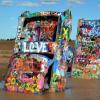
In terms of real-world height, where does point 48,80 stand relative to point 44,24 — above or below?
below

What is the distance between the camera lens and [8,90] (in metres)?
17.2

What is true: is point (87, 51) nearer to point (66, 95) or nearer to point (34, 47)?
point (34, 47)

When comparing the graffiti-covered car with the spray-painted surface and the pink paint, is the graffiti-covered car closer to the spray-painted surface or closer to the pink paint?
the pink paint

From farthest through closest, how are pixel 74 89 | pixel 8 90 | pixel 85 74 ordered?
pixel 85 74
pixel 74 89
pixel 8 90

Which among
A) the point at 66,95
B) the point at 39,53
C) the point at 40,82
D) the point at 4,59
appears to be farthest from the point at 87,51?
the point at 4,59

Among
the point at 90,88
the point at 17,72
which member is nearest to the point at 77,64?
the point at 90,88

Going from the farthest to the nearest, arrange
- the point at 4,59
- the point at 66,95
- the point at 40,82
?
the point at 4,59
the point at 40,82
the point at 66,95

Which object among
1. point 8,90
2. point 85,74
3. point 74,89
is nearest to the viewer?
point 8,90

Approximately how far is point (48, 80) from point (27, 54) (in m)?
1.19

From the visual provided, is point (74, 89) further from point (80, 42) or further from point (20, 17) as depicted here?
point (80, 42)

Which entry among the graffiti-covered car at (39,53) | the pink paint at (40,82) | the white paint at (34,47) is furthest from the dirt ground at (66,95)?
the white paint at (34,47)

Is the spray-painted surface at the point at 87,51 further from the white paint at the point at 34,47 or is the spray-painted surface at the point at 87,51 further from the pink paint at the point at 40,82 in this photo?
the pink paint at the point at 40,82

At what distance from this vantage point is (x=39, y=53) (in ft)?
59.2

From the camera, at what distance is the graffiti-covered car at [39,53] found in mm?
17188
